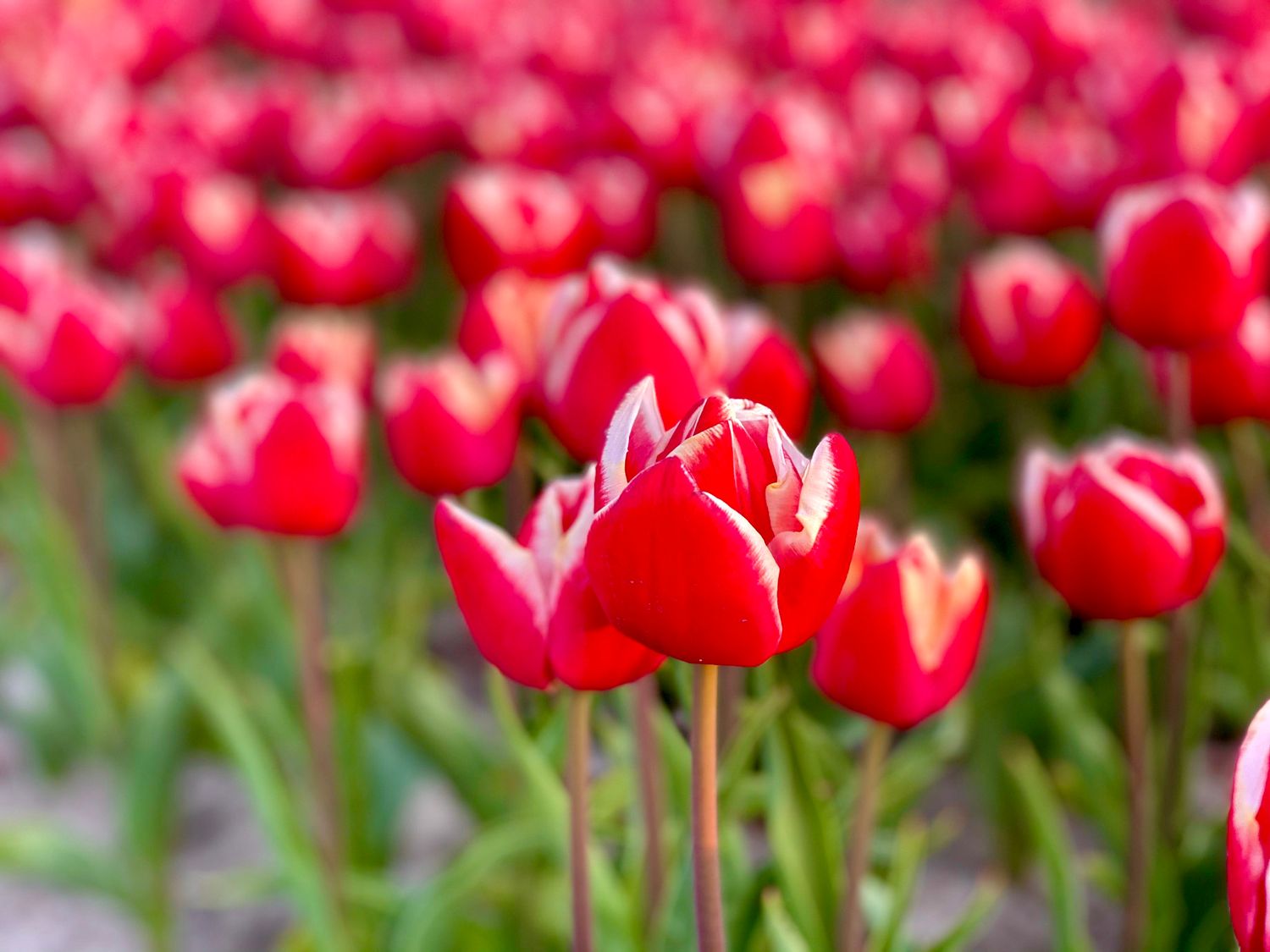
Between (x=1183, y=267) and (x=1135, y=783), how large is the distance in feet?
0.97

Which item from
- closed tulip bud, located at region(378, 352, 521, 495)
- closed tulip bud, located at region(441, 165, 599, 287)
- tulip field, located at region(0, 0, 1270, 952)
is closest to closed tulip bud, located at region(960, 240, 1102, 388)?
tulip field, located at region(0, 0, 1270, 952)

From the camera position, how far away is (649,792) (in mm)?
666

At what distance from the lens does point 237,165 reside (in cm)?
150

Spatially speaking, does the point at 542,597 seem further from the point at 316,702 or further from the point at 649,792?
Result: the point at 316,702

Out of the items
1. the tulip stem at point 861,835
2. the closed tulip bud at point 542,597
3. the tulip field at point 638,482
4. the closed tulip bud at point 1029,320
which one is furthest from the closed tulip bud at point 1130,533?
the closed tulip bud at point 1029,320

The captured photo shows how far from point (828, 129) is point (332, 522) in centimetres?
72

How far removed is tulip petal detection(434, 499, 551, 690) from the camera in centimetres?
49

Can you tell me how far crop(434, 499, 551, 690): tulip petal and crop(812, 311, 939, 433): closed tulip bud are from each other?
0.56m

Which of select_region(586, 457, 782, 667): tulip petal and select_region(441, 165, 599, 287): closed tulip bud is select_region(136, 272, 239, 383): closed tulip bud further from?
select_region(586, 457, 782, 667): tulip petal

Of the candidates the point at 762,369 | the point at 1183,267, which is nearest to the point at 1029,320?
the point at 1183,267

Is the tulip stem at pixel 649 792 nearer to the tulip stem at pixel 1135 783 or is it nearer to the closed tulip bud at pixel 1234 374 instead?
the tulip stem at pixel 1135 783

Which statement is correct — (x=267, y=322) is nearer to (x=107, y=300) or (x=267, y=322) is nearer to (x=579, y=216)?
(x=107, y=300)

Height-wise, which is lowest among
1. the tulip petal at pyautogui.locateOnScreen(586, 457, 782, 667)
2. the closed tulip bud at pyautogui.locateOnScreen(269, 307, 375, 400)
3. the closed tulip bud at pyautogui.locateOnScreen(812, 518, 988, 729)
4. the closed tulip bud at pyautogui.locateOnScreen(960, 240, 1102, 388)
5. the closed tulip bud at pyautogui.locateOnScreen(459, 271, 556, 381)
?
the closed tulip bud at pyautogui.locateOnScreen(269, 307, 375, 400)

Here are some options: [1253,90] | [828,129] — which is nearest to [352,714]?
[828,129]
